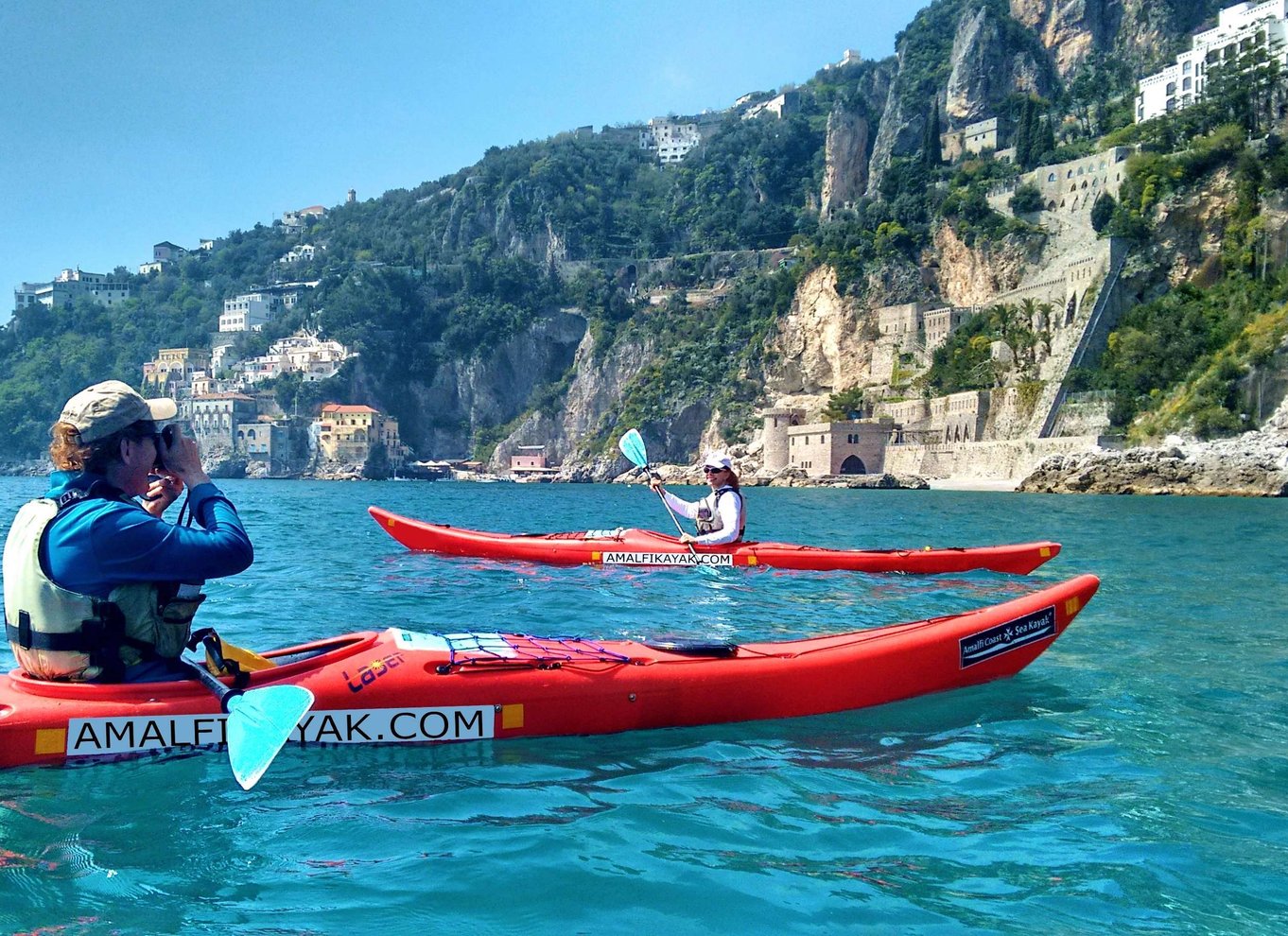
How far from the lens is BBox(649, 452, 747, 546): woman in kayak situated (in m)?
11.9

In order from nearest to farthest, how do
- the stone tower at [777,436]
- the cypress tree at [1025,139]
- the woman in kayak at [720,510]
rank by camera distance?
the woman in kayak at [720,510] → the stone tower at [777,436] → the cypress tree at [1025,139]

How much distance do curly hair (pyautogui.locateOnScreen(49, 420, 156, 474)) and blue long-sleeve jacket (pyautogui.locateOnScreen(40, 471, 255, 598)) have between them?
0.05m

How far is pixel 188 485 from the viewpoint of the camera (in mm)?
4316

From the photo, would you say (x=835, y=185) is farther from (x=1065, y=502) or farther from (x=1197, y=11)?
(x=1065, y=502)

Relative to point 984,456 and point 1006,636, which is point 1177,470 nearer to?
Result: point 984,456

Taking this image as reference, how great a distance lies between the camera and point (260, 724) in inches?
167

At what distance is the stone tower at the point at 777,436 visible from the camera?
6469cm

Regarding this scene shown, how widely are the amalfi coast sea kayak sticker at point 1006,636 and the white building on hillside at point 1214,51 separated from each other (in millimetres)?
63444

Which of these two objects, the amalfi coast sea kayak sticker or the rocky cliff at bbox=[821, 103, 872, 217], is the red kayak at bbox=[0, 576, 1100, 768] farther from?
the rocky cliff at bbox=[821, 103, 872, 217]

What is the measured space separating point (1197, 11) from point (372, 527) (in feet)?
298

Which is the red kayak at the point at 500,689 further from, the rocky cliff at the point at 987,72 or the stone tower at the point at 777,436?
the rocky cliff at the point at 987,72

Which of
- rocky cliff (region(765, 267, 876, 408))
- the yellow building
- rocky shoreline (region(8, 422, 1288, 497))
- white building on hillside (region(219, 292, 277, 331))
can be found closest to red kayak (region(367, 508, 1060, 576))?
rocky shoreline (region(8, 422, 1288, 497))

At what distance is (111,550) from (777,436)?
6218 centimetres

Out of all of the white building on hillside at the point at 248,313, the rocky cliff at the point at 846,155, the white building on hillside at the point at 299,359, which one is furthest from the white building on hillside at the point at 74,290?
the rocky cliff at the point at 846,155
